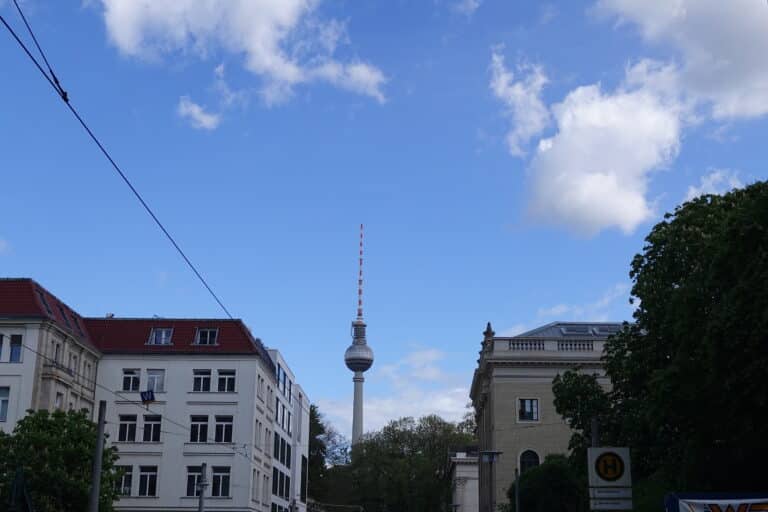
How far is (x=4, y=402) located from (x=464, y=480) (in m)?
52.2

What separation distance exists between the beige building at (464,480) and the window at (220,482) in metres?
35.4

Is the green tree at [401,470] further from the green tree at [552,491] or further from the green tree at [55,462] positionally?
the green tree at [55,462]

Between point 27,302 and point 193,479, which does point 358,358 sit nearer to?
point 193,479

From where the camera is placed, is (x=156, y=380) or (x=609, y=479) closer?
(x=609, y=479)

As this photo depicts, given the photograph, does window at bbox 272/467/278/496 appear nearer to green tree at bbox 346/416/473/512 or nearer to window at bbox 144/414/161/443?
window at bbox 144/414/161/443

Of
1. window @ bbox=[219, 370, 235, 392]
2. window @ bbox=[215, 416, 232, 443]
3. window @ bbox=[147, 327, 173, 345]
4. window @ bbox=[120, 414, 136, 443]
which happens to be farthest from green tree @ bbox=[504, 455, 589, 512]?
window @ bbox=[147, 327, 173, 345]

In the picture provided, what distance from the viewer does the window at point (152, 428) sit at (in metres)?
62.8

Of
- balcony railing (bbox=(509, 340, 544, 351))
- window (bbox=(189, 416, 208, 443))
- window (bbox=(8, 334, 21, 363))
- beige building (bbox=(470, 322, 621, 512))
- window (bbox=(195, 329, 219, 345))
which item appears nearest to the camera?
window (bbox=(8, 334, 21, 363))

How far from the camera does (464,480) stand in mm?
96125

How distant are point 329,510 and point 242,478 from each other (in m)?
48.7

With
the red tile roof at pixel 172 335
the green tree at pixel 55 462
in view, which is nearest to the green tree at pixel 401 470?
the red tile roof at pixel 172 335

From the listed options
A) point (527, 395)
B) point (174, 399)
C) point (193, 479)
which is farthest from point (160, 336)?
point (527, 395)

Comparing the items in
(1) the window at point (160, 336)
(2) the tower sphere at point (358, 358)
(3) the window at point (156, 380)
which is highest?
(2) the tower sphere at point (358, 358)

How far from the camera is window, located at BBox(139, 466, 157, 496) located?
62000 mm
